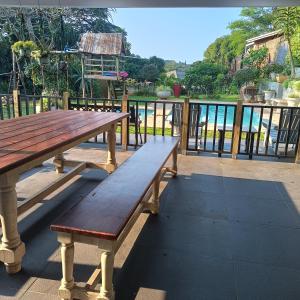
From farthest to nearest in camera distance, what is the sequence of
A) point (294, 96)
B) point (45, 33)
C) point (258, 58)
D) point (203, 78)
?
point (203, 78) < point (258, 58) < point (45, 33) < point (294, 96)

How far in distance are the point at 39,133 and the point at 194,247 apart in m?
1.60

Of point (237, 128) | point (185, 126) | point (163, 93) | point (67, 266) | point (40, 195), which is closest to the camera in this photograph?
point (67, 266)

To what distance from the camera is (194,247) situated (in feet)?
8.34

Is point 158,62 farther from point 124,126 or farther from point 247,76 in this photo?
point 124,126

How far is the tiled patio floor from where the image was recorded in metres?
2.06

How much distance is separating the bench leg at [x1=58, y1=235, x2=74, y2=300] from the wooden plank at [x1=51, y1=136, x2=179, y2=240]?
115 millimetres

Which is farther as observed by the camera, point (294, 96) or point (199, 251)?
point (294, 96)

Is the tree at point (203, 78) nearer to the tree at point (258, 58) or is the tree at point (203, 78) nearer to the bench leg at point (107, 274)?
the tree at point (258, 58)

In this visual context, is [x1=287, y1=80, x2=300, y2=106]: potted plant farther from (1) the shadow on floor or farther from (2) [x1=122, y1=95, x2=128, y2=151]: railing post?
(1) the shadow on floor

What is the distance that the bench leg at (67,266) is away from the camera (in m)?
1.74

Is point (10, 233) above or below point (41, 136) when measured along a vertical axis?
below

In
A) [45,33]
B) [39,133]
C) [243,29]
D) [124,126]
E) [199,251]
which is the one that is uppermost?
[243,29]

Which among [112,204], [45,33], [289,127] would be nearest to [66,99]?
[289,127]

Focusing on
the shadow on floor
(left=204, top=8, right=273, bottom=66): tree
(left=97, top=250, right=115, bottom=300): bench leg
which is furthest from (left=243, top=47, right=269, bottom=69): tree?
(left=97, top=250, right=115, bottom=300): bench leg
